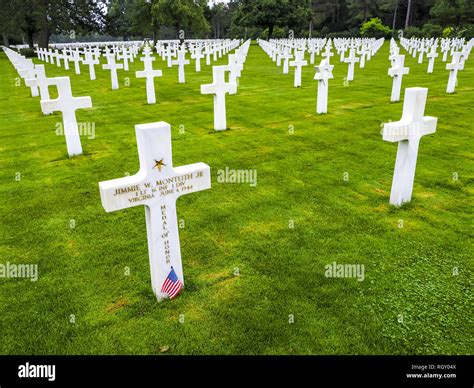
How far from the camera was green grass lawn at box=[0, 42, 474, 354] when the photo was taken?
340cm

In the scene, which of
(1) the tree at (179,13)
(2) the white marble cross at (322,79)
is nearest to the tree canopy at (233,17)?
(1) the tree at (179,13)

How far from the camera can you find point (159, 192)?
3.47 m

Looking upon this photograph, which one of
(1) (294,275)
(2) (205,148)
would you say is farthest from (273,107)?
(1) (294,275)

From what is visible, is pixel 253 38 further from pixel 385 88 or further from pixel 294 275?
pixel 294 275

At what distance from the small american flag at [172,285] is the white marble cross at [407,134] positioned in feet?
9.85

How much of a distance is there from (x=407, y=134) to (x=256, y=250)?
241 cm

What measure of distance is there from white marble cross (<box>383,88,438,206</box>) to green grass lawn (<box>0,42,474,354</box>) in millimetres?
297

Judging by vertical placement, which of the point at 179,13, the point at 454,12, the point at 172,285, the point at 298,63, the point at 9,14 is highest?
the point at 454,12
